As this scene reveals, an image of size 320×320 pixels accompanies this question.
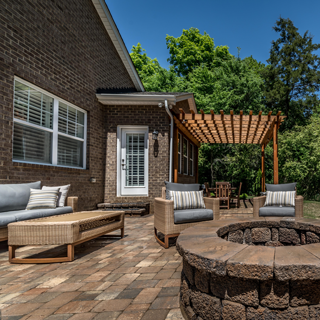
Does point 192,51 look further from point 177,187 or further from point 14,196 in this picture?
point 14,196

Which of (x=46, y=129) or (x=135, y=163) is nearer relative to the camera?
(x=46, y=129)

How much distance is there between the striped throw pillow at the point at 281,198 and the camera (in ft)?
16.4

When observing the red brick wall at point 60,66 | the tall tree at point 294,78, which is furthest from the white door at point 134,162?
the tall tree at point 294,78

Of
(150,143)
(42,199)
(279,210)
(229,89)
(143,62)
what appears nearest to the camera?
(42,199)

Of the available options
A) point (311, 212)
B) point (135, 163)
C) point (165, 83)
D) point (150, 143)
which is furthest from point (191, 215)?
point (165, 83)

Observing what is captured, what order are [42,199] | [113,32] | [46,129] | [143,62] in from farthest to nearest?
1. [143,62]
2. [113,32]
3. [46,129]
4. [42,199]

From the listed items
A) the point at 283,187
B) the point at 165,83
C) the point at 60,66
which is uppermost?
the point at 165,83

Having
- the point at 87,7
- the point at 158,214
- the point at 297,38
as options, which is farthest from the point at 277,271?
the point at 297,38

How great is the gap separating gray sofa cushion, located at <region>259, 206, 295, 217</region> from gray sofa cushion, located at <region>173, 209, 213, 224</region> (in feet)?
4.29

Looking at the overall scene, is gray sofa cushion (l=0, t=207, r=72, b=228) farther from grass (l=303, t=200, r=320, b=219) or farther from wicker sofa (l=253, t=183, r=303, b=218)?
grass (l=303, t=200, r=320, b=219)

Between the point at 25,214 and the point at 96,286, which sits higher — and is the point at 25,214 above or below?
above

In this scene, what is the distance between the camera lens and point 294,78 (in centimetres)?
1698

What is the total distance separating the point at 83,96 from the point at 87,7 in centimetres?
240

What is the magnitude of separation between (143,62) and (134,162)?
1532 cm
